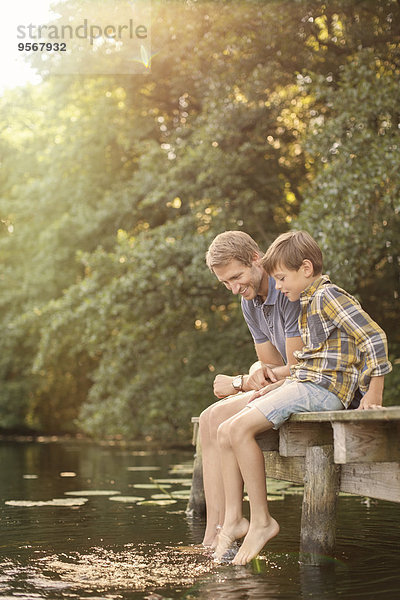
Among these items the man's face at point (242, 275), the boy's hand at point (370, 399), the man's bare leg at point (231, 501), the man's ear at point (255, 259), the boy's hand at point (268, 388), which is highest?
the man's ear at point (255, 259)

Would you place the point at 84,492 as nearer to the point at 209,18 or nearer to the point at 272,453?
the point at 272,453

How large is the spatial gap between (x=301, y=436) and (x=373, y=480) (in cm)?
44

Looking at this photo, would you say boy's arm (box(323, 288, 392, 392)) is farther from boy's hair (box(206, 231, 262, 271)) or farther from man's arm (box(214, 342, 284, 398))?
man's arm (box(214, 342, 284, 398))

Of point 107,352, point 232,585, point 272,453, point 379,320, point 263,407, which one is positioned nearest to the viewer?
point 232,585

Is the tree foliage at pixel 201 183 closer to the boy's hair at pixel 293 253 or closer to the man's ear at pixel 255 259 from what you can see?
the man's ear at pixel 255 259

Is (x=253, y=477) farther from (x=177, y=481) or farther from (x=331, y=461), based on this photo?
(x=177, y=481)

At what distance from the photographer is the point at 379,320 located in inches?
560

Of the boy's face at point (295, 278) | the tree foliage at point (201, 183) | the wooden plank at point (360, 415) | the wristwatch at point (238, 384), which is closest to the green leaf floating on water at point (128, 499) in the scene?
the wristwatch at point (238, 384)

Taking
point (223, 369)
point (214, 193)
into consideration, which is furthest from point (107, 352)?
point (214, 193)

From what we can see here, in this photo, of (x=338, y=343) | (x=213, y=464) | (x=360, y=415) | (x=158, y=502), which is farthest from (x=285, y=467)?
(x=158, y=502)

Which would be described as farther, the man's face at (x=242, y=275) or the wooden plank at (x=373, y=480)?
the man's face at (x=242, y=275)

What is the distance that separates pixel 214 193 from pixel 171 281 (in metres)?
1.68

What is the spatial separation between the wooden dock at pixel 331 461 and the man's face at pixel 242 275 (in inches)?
30.3

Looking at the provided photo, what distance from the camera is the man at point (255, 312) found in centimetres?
457
